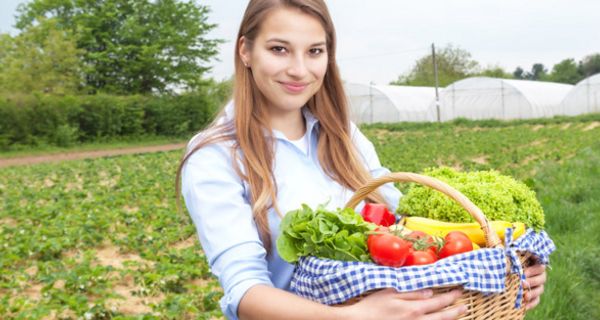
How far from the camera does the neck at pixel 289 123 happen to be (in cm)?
210

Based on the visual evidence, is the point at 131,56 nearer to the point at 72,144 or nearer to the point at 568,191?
the point at 72,144

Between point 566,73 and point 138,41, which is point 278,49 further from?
point 566,73

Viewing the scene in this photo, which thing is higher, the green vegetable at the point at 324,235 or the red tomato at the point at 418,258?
the green vegetable at the point at 324,235

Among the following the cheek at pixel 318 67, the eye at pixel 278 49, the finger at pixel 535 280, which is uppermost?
the eye at pixel 278 49

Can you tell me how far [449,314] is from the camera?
1416 mm

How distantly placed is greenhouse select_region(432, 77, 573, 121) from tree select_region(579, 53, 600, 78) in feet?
135

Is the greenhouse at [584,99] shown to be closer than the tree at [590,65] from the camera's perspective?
Yes

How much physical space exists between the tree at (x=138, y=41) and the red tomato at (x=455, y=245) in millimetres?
33947

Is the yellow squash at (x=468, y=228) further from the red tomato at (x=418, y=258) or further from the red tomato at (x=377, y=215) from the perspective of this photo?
the red tomato at (x=418, y=258)

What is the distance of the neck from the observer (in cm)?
210

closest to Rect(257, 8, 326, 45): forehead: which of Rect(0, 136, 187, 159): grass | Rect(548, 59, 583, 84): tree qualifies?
Rect(0, 136, 187, 159): grass

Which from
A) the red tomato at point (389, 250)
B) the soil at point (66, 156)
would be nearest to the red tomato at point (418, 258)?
the red tomato at point (389, 250)

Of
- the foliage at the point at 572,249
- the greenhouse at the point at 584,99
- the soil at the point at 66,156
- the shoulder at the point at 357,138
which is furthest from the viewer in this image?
the greenhouse at the point at 584,99

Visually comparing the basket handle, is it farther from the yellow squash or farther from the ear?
the ear
